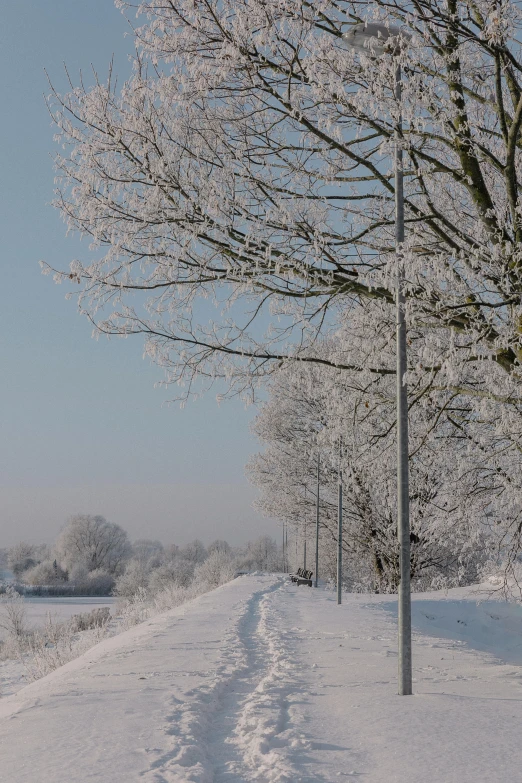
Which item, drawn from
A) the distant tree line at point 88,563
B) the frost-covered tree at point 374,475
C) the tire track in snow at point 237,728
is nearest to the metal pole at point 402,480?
the tire track in snow at point 237,728

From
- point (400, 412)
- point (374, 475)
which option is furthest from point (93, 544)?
point (400, 412)

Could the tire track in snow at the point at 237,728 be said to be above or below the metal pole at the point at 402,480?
below

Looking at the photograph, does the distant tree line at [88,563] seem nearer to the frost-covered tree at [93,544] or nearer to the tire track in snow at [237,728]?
the frost-covered tree at [93,544]

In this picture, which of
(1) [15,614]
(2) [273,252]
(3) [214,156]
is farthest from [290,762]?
(1) [15,614]

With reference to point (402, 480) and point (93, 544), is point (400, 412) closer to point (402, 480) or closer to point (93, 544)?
point (402, 480)

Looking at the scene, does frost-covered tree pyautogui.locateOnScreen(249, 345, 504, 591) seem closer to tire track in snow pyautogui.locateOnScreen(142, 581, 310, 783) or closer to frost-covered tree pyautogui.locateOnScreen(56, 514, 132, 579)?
tire track in snow pyautogui.locateOnScreen(142, 581, 310, 783)

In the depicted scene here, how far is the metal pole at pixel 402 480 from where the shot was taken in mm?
6754

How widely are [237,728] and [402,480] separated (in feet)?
9.51

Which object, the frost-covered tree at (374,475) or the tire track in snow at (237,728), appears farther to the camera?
the frost-covered tree at (374,475)

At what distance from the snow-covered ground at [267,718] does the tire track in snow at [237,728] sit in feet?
0.05

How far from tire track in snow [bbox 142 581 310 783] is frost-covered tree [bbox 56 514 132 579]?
3505 inches

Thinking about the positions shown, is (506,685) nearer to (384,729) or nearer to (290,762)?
(384,729)

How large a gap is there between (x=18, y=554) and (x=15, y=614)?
9910 centimetres

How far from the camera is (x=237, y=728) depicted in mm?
5641
